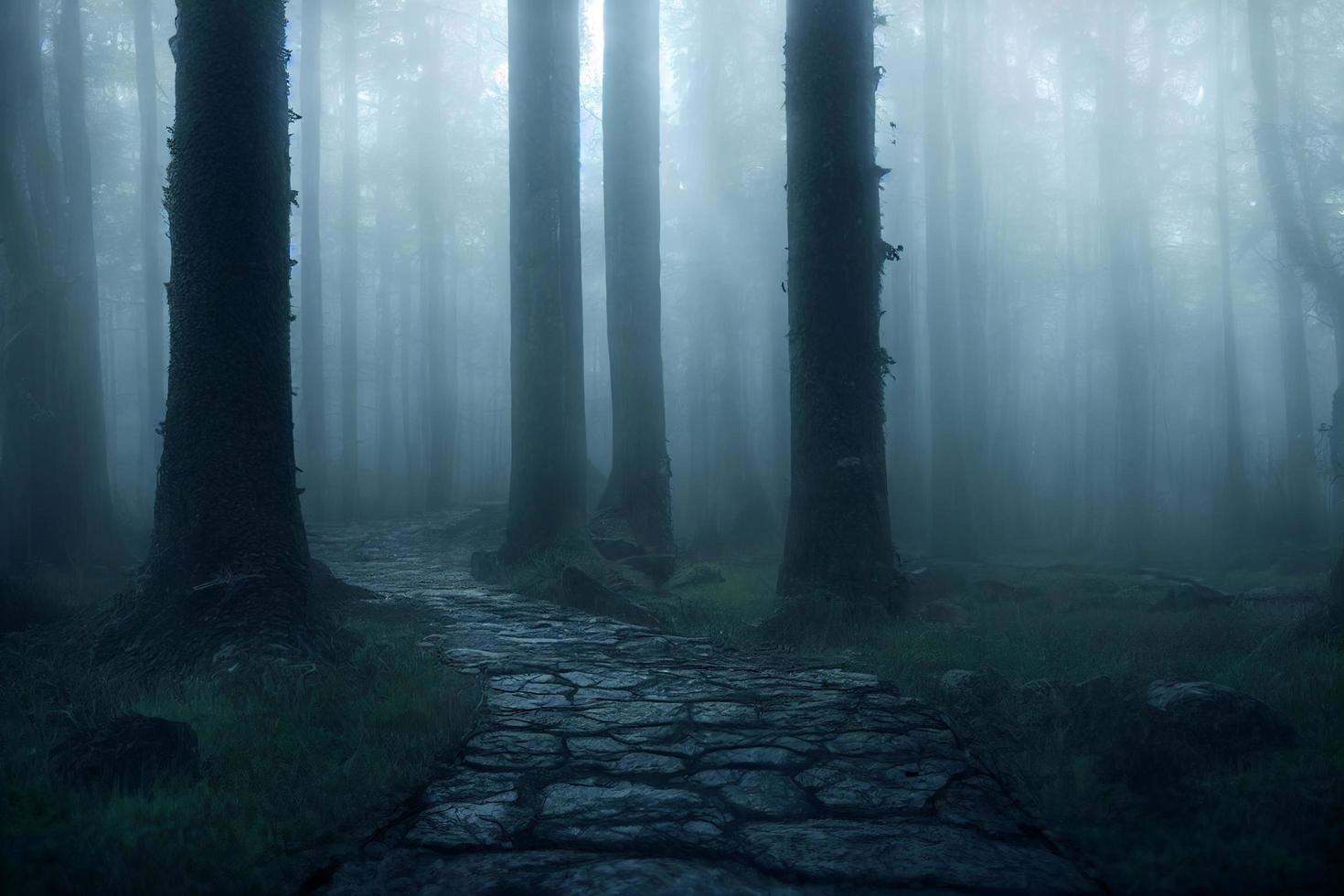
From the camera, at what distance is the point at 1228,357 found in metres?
19.1

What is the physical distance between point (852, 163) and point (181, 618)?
21.6 feet

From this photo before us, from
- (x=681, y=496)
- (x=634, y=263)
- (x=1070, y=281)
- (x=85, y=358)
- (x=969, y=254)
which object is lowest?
(x=681, y=496)

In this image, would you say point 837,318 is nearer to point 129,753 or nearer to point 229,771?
point 229,771

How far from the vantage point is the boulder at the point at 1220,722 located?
3871 millimetres

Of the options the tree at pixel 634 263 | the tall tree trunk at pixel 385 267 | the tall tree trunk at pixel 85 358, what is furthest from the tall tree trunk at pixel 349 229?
the tree at pixel 634 263

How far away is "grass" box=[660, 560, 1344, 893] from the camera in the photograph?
108 inches

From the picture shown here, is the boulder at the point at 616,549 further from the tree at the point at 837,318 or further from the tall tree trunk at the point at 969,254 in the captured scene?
the tall tree trunk at the point at 969,254

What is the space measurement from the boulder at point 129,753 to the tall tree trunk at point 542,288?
7709 millimetres

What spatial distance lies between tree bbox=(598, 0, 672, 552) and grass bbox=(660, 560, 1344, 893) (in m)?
3.37

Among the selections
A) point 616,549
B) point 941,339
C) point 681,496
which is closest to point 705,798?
point 616,549

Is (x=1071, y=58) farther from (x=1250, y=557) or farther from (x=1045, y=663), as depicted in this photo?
(x=1045, y=663)

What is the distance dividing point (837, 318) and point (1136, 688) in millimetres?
4289

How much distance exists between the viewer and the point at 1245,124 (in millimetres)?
18500

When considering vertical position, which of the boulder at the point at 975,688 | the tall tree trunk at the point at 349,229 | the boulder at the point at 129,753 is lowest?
the boulder at the point at 975,688
